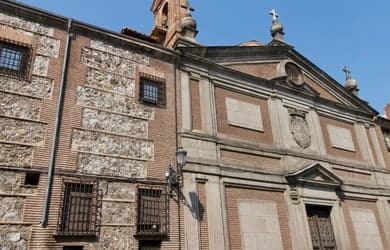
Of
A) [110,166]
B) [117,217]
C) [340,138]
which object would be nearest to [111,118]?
[110,166]

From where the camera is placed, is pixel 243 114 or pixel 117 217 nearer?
pixel 117 217

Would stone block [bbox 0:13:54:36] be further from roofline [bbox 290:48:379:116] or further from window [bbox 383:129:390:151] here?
window [bbox 383:129:390:151]

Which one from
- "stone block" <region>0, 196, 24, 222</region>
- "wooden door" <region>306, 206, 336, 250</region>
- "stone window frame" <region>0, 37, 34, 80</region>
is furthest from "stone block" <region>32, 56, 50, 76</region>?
"wooden door" <region>306, 206, 336, 250</region>

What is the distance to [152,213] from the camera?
8.47 meters

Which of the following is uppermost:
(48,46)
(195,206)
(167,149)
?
(48,46)

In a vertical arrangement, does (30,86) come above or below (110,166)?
above

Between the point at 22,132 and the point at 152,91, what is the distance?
3.73m

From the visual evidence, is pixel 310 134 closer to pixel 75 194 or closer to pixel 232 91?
pixel 232 91

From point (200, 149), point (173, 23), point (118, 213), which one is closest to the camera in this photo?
point (118, 213)

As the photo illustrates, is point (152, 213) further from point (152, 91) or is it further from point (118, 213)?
point (152, 91)

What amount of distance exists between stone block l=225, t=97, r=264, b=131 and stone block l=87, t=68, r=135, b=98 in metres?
3.42

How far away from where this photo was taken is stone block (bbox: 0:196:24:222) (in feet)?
22.3

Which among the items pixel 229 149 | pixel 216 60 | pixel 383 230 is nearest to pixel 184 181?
pixel 229 149

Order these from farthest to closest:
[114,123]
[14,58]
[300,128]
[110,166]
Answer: [300,128] → [114,123] → [110,166] → [14,58]
